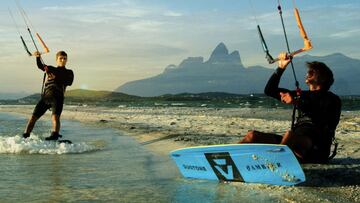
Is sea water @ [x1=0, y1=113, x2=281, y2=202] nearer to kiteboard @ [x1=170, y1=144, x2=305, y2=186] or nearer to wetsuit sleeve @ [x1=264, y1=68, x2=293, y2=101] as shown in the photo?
kiteboard @ [x1=170, y1=144, x2=305, y2=186]

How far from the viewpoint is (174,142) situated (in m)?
12.0

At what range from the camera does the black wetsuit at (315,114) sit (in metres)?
6.06

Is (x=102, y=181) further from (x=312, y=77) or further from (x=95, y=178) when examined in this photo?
(x=312, y=77)

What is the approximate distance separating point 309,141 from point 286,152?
0.60 m

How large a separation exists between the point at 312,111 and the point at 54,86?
22.6 ft

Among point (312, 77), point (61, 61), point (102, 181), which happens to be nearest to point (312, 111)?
point (312, 77)

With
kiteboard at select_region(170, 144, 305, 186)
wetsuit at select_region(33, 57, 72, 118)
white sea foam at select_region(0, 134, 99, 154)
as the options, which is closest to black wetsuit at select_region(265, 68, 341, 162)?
kiteboard at select_region(170, 144, 305, 186)

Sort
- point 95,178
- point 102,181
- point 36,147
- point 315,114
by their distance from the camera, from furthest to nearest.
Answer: point 36,147 < point 95,178 < point 102,181 < point 315,114

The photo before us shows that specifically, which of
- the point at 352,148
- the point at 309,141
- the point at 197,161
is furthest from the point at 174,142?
the point at 309,141

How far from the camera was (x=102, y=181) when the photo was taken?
21.6ft

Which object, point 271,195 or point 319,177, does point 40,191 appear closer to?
point 271,195

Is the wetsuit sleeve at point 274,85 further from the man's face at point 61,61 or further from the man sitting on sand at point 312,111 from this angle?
the man's face at point 61,61

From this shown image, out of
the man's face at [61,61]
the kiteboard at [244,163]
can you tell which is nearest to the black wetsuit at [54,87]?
the man's face at [61,61]

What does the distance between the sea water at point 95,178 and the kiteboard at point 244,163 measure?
0.53 feet
